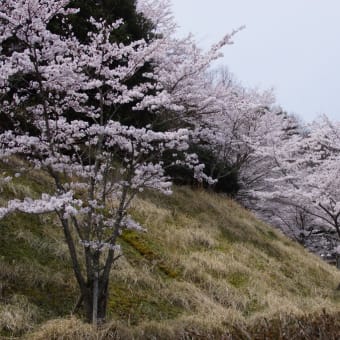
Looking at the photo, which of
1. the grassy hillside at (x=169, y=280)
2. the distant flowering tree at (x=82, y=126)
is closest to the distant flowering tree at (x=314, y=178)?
the grassy hillside at (x=169, y=280)

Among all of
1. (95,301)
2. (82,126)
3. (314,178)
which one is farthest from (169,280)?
(314,178)

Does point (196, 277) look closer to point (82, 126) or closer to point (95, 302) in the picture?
point (95, 302)

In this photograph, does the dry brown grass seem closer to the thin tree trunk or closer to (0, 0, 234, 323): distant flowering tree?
the thin tree trunk

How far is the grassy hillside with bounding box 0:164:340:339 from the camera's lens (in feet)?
16.6

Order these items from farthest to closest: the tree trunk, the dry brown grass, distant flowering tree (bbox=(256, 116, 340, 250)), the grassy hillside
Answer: distant flowering tree (bbox=(256, 116, 340, 250)) → the dry brown grass → the tree trunk → the grassy hillside

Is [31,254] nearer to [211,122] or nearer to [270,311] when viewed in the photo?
[270,311]

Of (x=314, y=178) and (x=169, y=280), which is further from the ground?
(x=314, y=178)

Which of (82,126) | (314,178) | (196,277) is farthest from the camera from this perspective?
(314,178)

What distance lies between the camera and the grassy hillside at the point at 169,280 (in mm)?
5074

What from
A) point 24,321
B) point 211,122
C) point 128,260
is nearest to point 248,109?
point 211,122

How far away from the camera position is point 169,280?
7582 mm

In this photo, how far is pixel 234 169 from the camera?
52.6ft

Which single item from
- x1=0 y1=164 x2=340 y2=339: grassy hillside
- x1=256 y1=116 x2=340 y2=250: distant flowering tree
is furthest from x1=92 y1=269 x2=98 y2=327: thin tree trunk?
x1=256 y1=116 x2=340 y2=250: distant flowering tree

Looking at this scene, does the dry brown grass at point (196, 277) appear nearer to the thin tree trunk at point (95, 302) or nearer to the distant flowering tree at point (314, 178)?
the thin tree trunk at point (95, 302)
